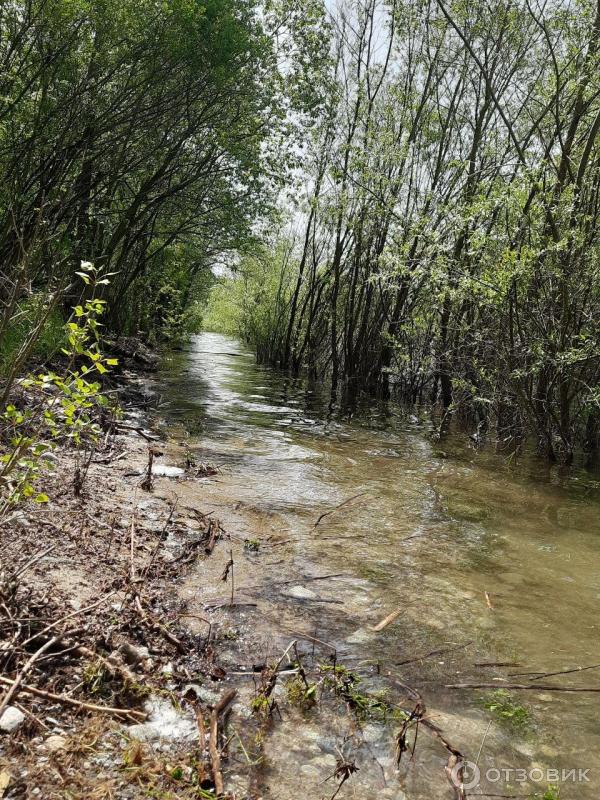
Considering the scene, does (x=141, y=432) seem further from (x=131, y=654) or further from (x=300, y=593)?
(x=131, y=654)

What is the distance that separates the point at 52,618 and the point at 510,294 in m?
7.20

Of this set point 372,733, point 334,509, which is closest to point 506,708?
point 372,733

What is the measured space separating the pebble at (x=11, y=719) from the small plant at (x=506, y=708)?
215 cm

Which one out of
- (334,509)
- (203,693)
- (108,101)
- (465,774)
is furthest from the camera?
(108,101)

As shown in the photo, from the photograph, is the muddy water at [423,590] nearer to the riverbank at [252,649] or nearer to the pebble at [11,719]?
the riverbank at [252,649]

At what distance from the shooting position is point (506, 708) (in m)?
2.89

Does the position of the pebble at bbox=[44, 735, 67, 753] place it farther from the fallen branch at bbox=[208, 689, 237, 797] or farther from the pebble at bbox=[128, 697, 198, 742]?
the fallen branch at bbox=[208, 689, 237, 797]

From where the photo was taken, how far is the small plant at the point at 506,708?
110 inches

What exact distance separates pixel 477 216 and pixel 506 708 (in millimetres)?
10114

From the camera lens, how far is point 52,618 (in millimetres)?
2812

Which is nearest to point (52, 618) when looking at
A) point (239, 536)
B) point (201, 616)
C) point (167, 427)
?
point (201, 616)

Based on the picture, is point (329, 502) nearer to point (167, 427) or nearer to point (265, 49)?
point (167, 427)

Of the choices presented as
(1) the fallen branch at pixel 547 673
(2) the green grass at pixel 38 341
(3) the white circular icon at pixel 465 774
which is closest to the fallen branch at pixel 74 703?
(3) the white circular icon at pixel 465 774

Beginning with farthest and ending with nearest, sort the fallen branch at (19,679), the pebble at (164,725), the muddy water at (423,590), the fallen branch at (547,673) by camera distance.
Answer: the fallen branch at (547,673) < the muddy water at (423,590) < the pebble at (164,725) < the fallen branch at (19,679)
